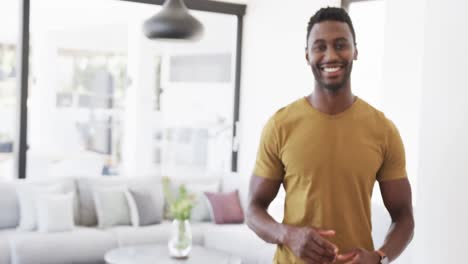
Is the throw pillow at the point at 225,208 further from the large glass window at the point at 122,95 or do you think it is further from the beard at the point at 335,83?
the beard at the point at 335,83

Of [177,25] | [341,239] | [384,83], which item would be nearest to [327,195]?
[341,239]

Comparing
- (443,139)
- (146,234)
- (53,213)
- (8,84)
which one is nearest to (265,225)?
(443,139)

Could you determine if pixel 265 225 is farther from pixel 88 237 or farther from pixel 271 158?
pixel 88 237

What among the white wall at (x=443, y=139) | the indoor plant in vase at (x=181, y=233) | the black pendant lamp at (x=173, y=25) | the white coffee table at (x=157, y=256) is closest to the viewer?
the white wall at (x=443, y=139)

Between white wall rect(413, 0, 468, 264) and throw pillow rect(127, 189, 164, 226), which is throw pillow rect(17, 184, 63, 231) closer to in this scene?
throw pillow rect(127, 189, 164, 226)

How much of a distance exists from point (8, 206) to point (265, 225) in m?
3.62

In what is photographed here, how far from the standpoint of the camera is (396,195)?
5.69ft

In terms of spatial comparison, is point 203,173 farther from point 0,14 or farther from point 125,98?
point 0,14

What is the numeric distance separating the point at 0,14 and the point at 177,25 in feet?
7.64

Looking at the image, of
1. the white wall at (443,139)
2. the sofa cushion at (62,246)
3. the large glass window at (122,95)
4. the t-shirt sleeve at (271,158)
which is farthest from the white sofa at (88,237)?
the t-shirt sleeve at (271,158)

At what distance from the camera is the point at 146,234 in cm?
509

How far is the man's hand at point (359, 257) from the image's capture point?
161cm

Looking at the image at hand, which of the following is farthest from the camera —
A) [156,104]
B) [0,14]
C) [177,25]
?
[156,104]

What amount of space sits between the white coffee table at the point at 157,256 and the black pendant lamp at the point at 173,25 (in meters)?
1.55
